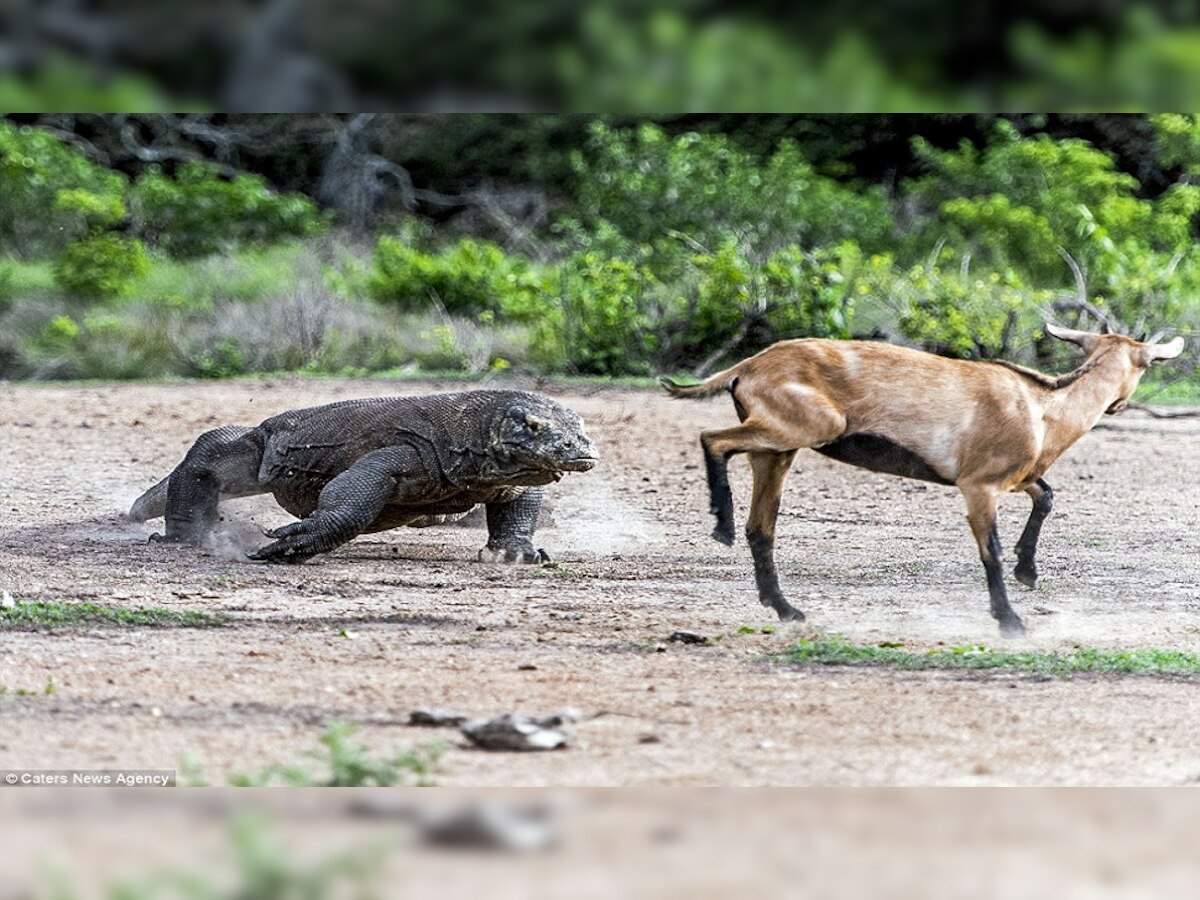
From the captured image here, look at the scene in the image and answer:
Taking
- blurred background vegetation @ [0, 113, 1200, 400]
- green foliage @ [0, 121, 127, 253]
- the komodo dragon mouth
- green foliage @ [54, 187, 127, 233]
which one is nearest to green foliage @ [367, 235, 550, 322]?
blurred background vegetation @ [0, 113, 1200, 400]

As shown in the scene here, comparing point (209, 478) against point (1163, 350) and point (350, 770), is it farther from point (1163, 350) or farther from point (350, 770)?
point (1163, 350)

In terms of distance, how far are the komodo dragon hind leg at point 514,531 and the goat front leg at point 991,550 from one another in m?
2.02

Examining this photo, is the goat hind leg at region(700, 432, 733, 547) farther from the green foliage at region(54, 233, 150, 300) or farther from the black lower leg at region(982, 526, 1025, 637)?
the green foliage at region(54, 233, 150, 300)

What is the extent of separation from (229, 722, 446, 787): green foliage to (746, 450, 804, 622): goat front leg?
6.92 ft

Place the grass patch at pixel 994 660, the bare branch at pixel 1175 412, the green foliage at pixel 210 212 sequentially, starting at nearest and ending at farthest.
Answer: the grass patch at pixel 994 660 < the bare branch at pixel 1175 412 < the green foliage at pixel 210 212

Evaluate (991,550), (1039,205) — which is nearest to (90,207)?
(991,550)

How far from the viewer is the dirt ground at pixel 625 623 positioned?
5113 millimetres

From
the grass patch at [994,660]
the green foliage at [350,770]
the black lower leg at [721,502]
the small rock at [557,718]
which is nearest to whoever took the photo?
the green foliage at [350,770]

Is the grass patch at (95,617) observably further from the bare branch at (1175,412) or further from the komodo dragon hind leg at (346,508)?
the bare branch at (1175,412)

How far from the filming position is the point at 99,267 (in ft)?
40.7

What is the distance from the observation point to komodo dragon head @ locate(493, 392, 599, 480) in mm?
7363

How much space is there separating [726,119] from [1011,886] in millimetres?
13880
